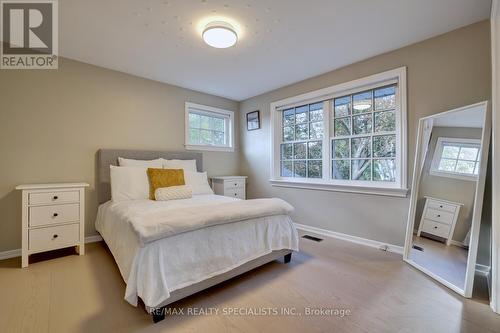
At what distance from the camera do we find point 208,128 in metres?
4.25

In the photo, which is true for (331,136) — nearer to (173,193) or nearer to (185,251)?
(173,193)

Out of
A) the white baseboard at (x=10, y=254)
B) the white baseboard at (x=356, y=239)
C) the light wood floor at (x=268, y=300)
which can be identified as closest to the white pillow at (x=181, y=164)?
the light wood floor at (x=268, y=300)

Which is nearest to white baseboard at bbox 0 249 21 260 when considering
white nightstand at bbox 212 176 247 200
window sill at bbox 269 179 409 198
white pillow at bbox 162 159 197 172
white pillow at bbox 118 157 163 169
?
white pillow at bbox 118 157 163 169

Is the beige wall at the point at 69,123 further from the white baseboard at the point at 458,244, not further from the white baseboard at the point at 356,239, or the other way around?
the white baseboard at the point at 458,244

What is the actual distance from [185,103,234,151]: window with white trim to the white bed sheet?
1.88 metres

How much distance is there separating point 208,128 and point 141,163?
4.94 feet

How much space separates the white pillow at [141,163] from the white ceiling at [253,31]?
1256mm

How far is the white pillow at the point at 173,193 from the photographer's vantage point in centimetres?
269

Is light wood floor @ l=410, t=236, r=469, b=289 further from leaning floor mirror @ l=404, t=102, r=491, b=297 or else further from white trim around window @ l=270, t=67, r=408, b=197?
white trim around window @ l=270, t=67, r=408, b=197

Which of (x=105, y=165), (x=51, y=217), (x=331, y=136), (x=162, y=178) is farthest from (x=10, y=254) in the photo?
(x=331, y=136)

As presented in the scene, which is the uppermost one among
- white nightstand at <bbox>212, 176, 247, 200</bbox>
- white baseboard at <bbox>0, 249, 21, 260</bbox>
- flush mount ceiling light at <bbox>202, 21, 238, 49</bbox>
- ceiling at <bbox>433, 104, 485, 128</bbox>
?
flush mount ceiling light at <bbox>202, 21, 238, 49</bbox>

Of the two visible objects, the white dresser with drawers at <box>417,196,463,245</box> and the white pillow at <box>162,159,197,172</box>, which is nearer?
the white dresser with drawers at <box>417,196,463,245</box>
